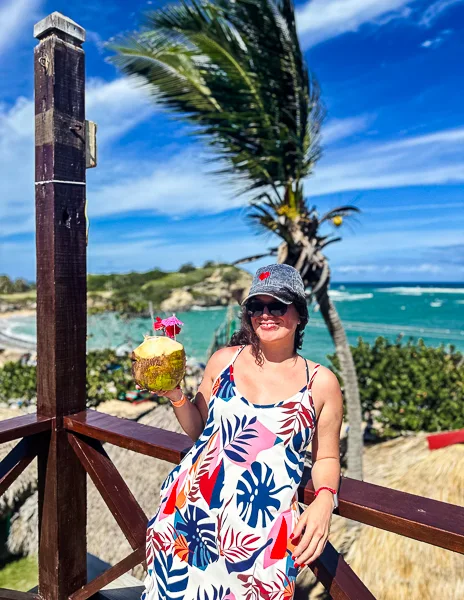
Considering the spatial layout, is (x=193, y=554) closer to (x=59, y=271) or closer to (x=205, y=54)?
(x=59, y=271)

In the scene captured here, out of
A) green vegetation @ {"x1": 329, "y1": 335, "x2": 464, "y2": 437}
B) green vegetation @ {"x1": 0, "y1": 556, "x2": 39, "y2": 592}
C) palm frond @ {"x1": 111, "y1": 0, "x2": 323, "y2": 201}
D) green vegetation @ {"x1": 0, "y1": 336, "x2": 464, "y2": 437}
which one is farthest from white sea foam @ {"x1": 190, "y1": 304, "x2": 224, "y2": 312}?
green vegetation @ {"x1": 0, "y1": 556, "x2": 39, "y2": 592}

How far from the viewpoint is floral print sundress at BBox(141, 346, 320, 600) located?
47.1 inches

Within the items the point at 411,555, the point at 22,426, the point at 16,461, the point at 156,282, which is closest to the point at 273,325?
the point at 22,426

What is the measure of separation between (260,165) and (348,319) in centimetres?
4442

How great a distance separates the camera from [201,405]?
1.51 metres

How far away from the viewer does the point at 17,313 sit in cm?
4350

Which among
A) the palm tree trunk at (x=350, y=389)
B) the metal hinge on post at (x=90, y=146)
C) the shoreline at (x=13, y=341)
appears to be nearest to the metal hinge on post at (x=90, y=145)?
the metal hinge on post at (x=90, y=146)

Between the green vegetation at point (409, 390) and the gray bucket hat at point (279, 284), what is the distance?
5.04m

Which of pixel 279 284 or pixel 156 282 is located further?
pixel 156 282

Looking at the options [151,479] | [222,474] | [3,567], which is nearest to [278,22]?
[151,479]

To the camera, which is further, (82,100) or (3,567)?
(3,567)

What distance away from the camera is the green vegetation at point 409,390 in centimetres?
581

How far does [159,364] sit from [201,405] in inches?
9.9

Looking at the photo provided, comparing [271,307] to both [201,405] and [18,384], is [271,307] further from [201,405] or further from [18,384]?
[18,384]
